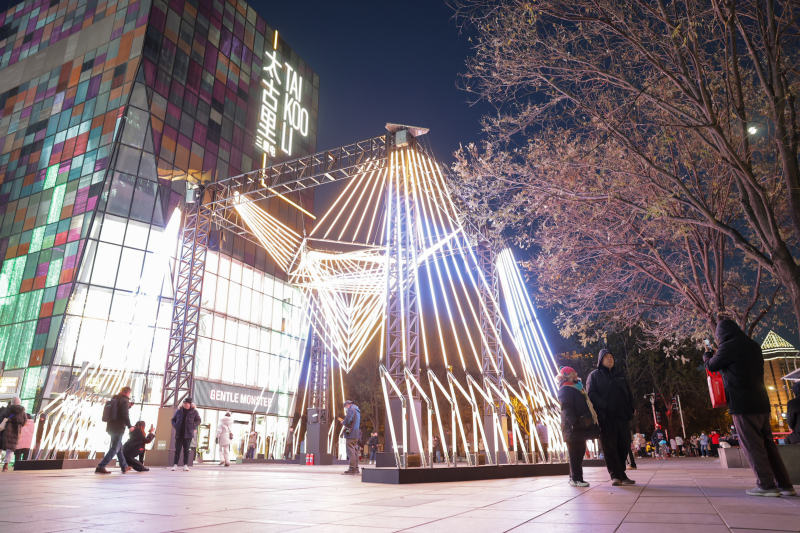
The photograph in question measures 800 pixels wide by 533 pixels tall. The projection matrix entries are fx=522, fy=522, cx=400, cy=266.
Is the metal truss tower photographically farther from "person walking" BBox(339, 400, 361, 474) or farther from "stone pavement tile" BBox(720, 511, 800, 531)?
"stone pavement tile" BBox(720, 511, 800, 531)

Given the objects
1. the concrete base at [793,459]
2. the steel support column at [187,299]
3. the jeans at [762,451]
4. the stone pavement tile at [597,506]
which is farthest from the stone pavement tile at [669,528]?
the steel support column at [187,299]

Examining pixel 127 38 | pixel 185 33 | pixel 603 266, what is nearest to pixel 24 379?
pixel 127 38

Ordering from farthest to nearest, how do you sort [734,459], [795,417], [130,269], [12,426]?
[130,269] < [734,459] < [12,426] < [795,417]

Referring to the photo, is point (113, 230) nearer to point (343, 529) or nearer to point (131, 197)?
point (131, 197)

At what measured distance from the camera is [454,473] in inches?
357

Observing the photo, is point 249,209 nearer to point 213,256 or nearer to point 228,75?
point 213,256

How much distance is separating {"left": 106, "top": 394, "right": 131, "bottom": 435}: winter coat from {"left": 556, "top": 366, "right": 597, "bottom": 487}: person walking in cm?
795

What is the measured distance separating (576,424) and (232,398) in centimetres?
2665

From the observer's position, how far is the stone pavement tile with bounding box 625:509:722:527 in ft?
11.0

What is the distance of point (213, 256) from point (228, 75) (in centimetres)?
1303

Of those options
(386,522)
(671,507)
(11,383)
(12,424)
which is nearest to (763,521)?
(671,507)

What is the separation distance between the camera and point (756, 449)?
16.6 feet

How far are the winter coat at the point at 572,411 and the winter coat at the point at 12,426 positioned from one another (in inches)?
460

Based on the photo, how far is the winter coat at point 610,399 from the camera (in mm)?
6945
